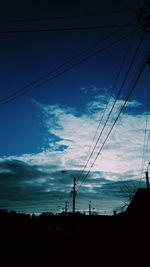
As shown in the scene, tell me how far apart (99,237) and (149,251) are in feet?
19.2

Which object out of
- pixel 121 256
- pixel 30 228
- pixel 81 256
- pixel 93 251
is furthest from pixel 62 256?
pixel 30 228

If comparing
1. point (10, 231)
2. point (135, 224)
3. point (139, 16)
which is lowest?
point (10, 231)

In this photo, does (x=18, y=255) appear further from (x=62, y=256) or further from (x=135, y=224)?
(x=135, y=224)

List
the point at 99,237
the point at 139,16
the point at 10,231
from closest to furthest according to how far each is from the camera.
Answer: the point at 139,16 < the point at 99,237 < the point at 10,231

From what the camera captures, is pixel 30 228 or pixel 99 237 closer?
pixel 99 237

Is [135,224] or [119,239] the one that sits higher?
[135,224]

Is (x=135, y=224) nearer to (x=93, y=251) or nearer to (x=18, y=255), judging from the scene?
(x=93, y=251)

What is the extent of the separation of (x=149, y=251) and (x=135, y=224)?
2057mm

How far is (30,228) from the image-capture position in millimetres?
28219

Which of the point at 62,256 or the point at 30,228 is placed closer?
the point at 62,256

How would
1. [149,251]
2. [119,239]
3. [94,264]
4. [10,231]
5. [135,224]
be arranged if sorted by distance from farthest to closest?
[10,231] < [119,239] < [135,224] < [149,251] < [94,264]

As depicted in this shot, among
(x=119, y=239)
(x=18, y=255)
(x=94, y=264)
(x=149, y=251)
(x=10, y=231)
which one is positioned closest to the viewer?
(x=94, y=264)

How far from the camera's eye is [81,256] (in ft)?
44.1

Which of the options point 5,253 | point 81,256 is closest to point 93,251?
point 81,256
